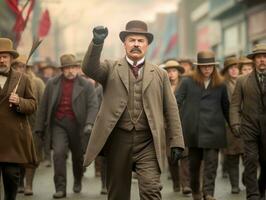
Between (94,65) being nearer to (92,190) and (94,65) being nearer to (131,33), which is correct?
(131,33)

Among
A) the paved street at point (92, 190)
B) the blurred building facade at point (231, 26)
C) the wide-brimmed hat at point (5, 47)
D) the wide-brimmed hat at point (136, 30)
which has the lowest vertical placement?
the paved street at point (92, 190)

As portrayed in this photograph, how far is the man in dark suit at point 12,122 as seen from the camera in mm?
9398

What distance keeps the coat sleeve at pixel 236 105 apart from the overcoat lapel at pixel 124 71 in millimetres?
2879

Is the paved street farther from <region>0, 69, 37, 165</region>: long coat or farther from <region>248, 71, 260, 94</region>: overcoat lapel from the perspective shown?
<region>0, 69, 37, 165</region>: long coat

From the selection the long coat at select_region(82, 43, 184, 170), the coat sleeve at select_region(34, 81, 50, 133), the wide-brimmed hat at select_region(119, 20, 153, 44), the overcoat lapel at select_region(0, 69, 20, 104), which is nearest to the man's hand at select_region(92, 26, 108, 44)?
the long coat at select_region(82, 43, 184, 170)

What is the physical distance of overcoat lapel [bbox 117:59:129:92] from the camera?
7977 millimetres

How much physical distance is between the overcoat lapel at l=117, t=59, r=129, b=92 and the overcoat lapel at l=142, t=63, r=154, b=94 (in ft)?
0.57

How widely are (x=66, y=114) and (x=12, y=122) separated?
266 centimetres

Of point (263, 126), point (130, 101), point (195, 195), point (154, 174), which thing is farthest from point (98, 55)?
point (195, 195)

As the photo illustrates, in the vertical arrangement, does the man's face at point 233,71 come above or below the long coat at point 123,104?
above

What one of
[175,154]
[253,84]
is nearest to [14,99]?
[175,154]

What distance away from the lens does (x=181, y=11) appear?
243ft

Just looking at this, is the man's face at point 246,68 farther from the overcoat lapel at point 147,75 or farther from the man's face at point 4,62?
the overcoat lapel at point 147,75

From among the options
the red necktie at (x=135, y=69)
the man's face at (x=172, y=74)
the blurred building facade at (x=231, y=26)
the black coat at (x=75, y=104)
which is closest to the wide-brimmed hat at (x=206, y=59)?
the man's face at (x=172, y=74)
